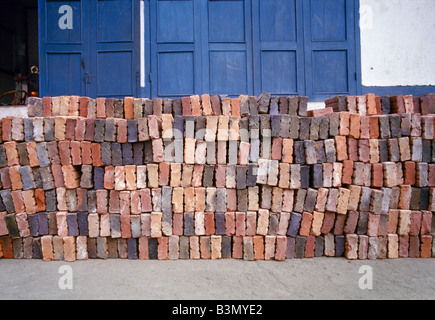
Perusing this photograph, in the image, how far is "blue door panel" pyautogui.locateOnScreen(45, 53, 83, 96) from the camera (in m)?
5.80

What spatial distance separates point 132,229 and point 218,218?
1.05m

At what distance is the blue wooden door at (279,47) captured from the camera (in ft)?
18.9

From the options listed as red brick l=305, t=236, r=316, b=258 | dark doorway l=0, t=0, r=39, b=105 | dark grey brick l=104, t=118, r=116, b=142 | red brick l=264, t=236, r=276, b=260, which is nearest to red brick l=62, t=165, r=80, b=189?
dark grey brick l=104, t=118, r=116, b=142

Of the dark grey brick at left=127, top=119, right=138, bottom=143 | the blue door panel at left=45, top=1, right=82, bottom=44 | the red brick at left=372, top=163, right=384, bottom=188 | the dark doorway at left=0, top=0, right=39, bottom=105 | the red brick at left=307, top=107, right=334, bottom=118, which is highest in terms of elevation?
the dark doorway at left=0, top=0, right=39, bottom=105

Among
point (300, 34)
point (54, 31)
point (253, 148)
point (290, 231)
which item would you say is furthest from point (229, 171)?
point (54, 31)

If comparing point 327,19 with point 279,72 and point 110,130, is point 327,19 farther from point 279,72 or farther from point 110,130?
point 110,130

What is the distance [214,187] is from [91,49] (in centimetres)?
441

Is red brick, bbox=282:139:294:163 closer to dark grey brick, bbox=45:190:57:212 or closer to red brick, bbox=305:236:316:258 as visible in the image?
red brick, bbox=305:236:316:258

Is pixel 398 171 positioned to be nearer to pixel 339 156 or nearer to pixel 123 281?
pixel 339 156

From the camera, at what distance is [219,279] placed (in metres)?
2.85

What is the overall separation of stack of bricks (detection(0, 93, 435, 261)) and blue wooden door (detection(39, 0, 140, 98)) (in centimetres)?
257

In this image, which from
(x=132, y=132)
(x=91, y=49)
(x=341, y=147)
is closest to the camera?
(x=132, y=132)

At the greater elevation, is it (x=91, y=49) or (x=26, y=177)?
(x=91, y=49)

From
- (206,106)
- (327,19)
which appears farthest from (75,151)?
(327,19)
